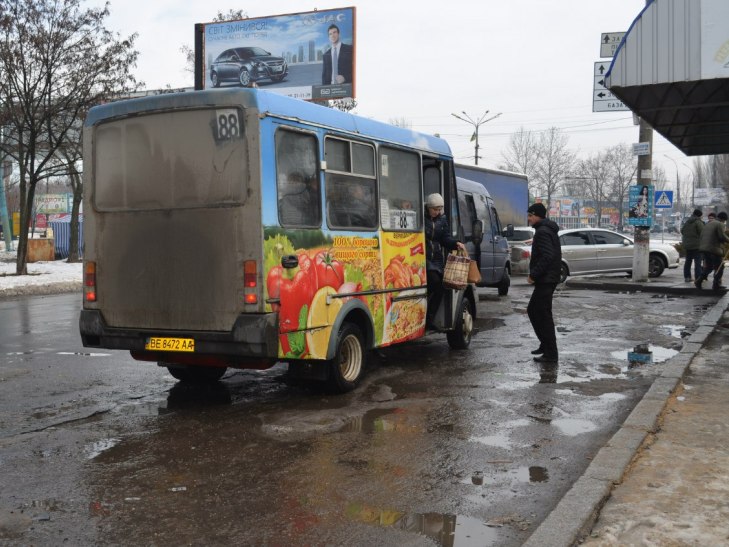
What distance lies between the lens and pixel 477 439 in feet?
19.5

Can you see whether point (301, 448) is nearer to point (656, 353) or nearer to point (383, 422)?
point (383, 422)

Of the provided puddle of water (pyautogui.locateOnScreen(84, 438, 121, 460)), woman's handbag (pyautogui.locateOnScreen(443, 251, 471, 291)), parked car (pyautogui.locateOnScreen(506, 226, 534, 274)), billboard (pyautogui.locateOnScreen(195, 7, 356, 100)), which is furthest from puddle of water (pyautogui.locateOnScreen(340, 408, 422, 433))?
billboard (pyautogui.locateOnScreen(195, 7, 356, 100))

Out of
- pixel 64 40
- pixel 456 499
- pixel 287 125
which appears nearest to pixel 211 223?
pixel 287 125

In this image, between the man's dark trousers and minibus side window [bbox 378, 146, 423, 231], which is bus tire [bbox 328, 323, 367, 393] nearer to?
minibus side window [bbox 378, 146, 423, 231]

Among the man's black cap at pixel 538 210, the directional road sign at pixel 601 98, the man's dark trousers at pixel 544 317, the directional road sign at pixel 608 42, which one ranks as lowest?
the man's dark trousers at pixel 544 317

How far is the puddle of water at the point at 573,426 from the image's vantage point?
6145 mm

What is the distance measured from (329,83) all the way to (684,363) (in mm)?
22186

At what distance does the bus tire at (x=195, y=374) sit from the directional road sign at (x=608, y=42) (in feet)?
49.3

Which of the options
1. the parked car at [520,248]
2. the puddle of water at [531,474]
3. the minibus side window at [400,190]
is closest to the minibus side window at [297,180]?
the minibus side window at [400,190]

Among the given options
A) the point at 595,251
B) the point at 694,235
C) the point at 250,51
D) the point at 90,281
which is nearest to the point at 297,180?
the point at 90,281

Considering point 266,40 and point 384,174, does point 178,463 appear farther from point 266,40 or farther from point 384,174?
point 266,40

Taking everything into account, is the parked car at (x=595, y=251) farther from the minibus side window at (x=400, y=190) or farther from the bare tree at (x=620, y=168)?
the bare tree at (x=620, y=168)

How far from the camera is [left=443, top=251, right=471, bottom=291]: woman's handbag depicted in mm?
9172

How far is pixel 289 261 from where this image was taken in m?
6.58
